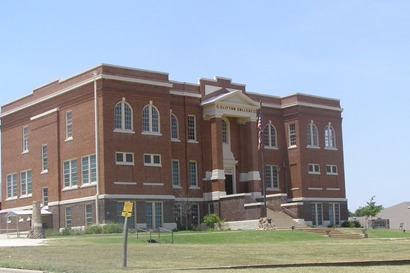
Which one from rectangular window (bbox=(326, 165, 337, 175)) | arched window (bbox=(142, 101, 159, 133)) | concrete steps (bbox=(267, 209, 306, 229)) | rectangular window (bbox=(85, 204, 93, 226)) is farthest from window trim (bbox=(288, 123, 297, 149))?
rectangular window (bbox=(85, 204, 93, 226))

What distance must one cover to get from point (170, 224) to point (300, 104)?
60.8ft

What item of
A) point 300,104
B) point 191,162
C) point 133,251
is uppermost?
point 300,104

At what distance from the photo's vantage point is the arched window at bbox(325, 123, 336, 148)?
2660 inches

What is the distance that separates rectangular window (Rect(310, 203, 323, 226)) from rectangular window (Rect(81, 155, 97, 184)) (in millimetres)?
21499

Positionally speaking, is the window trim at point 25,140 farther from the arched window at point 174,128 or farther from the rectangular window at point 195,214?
the rectangular window at point 195,214

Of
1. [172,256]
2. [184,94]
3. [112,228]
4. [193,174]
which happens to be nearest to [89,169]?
[112,228]

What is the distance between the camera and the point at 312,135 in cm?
6612

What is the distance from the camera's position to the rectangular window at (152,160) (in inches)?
2104

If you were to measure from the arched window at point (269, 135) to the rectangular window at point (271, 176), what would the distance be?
2.05 meters

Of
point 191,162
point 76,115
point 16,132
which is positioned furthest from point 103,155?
point 16,132

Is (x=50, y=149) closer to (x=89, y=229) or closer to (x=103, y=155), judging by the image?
(x=103, y=155)

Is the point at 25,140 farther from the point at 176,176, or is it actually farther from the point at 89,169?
the point at 176,176

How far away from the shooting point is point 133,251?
30.9 meters

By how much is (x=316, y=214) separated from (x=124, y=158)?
817 inches
